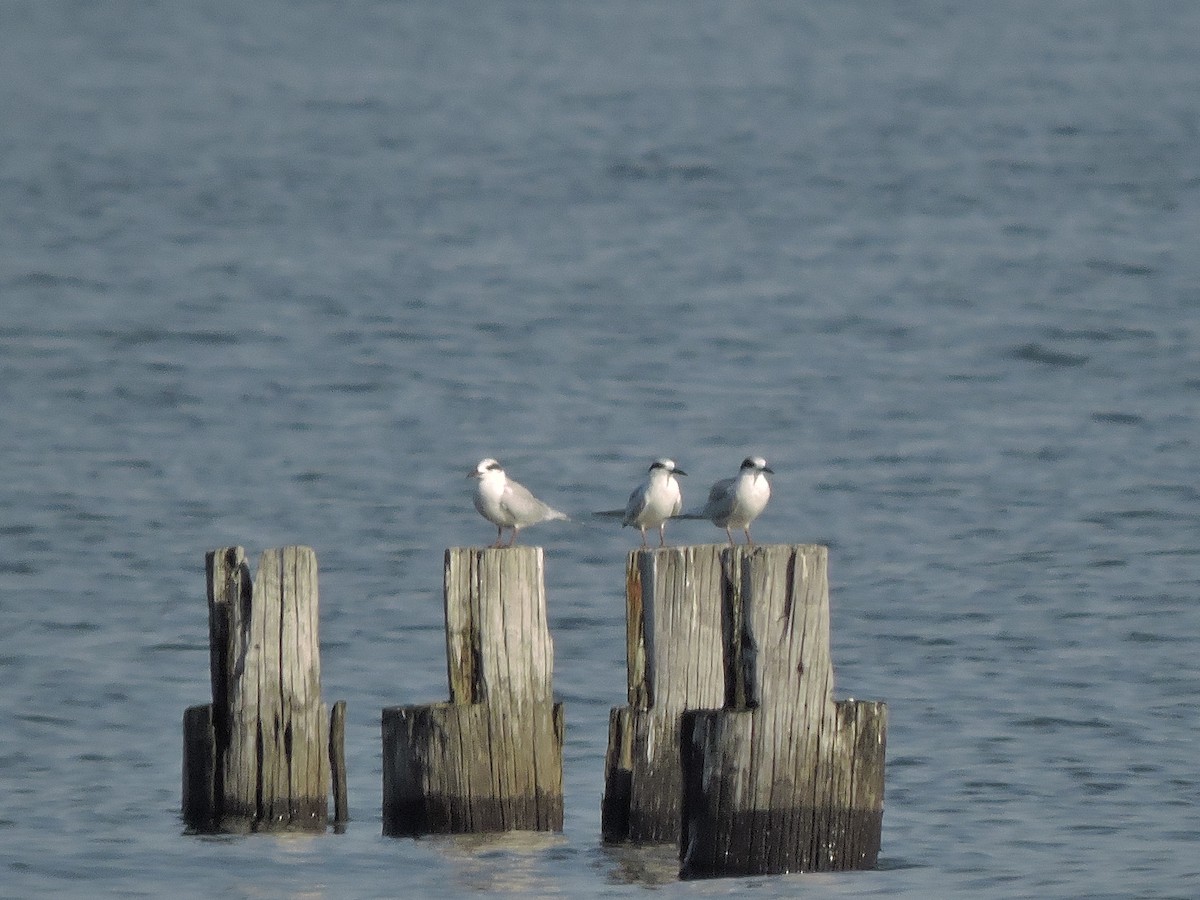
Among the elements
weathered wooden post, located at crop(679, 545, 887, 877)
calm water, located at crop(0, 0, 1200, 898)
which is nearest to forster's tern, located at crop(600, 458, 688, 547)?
calm water, located at crop(0, 0, 1200, 898)

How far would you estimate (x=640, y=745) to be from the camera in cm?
985

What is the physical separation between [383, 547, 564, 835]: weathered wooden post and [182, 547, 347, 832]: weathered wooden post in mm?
438

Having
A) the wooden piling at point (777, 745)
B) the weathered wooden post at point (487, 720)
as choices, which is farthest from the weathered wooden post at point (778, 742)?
the weathered wooden post at point (487, 720)

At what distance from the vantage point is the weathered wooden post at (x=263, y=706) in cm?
1009

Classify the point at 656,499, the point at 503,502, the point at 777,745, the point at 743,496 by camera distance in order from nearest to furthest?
the point at 777,745 → the point at 743,496 → the point at 656,499 → the point at 503,502

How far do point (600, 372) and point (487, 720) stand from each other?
696 inches

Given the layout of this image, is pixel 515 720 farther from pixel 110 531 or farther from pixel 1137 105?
pixel 1137 105

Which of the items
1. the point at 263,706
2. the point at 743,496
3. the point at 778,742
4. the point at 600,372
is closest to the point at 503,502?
the point at 743,496

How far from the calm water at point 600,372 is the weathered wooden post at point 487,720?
0.18m

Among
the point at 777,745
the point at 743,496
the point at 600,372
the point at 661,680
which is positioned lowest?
the point at 777,745

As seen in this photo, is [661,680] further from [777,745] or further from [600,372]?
[600,372]

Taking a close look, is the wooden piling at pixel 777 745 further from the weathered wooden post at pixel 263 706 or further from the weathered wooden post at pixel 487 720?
the weathered wooden post at pixel 263 706

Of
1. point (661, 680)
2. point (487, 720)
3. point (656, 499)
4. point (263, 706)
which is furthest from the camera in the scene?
point (656, 499)

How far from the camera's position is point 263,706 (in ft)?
33.3
